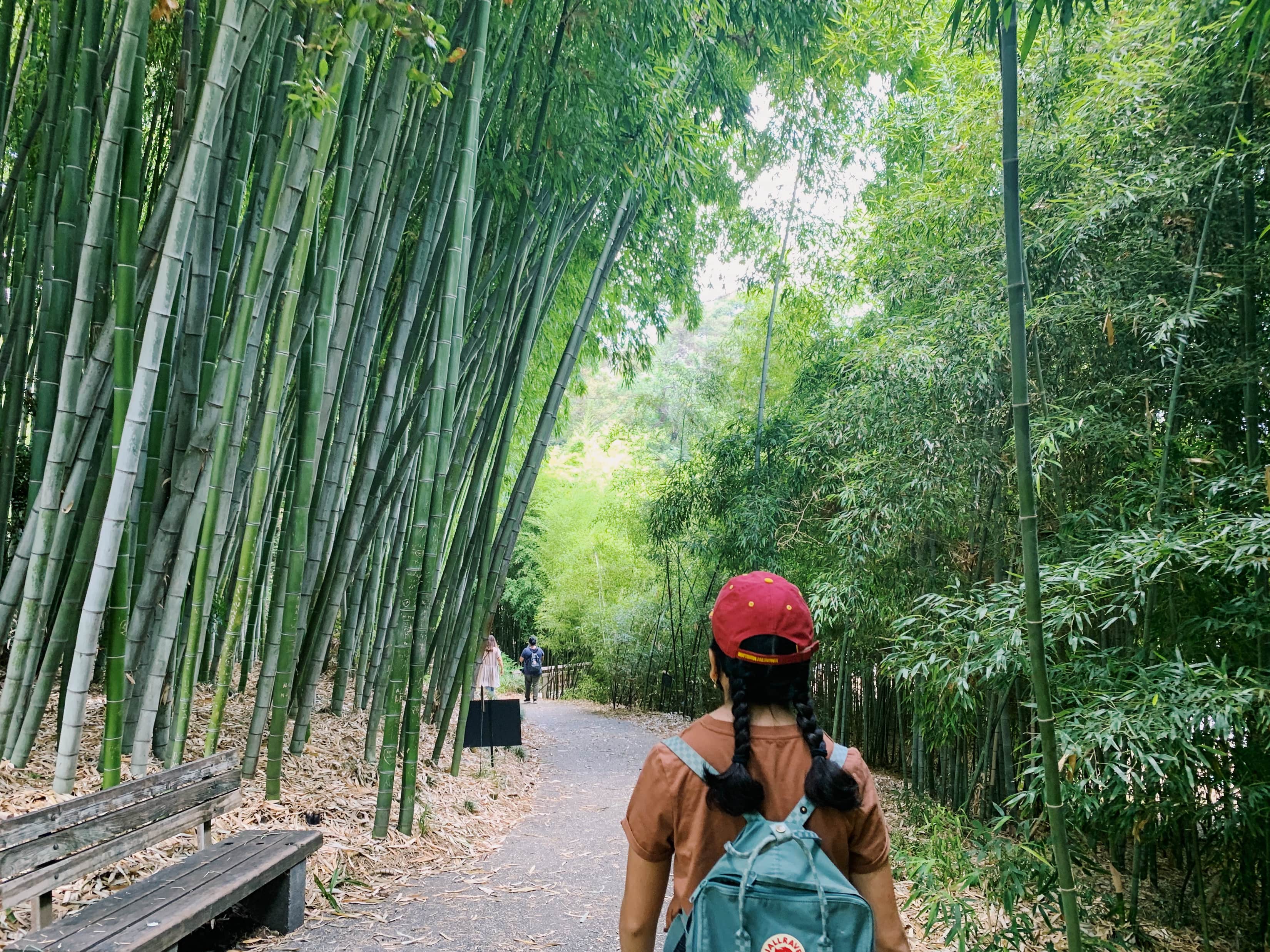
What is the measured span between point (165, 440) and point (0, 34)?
1.30m

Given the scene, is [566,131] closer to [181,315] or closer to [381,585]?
[181,315]

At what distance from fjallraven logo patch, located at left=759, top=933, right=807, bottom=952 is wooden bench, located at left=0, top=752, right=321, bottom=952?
4.34ft

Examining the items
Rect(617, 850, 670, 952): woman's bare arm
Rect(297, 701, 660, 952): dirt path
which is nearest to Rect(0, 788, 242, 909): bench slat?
Rect(297, 701, 660, 952): dirt path

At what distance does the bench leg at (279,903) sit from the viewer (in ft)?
7.25

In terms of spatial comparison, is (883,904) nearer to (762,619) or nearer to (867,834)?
(867,834)

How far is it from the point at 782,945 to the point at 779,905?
0.13 feet

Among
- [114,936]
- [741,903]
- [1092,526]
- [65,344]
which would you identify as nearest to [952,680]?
[1092,526]

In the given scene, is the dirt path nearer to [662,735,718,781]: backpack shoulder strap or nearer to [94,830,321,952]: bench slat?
[94,830,321,952]: bench slat

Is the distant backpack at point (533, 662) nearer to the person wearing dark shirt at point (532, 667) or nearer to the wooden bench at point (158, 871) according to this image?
the person wearing dark shirt at point (532, 667)

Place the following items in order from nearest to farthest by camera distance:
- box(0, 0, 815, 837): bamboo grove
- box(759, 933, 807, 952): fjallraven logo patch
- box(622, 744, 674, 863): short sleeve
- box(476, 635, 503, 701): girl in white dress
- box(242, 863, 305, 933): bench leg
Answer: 1. box(759, 933, 807, 952): fjallraven logo patch
2. box(622, 744, 674, 863): short sleeve
3. box(0, 0, 815, 837): bamboo grove
4. box(242, 863, 305, 933): bench leg
5. box(476, 635, 503, 701): girl in white dress

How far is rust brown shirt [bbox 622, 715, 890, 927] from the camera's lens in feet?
3.10

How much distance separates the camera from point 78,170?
7.11 ft

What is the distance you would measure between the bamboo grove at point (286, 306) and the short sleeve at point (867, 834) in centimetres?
184

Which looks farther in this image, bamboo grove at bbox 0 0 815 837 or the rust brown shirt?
bamboo grove at bbox 0 0 815 837
